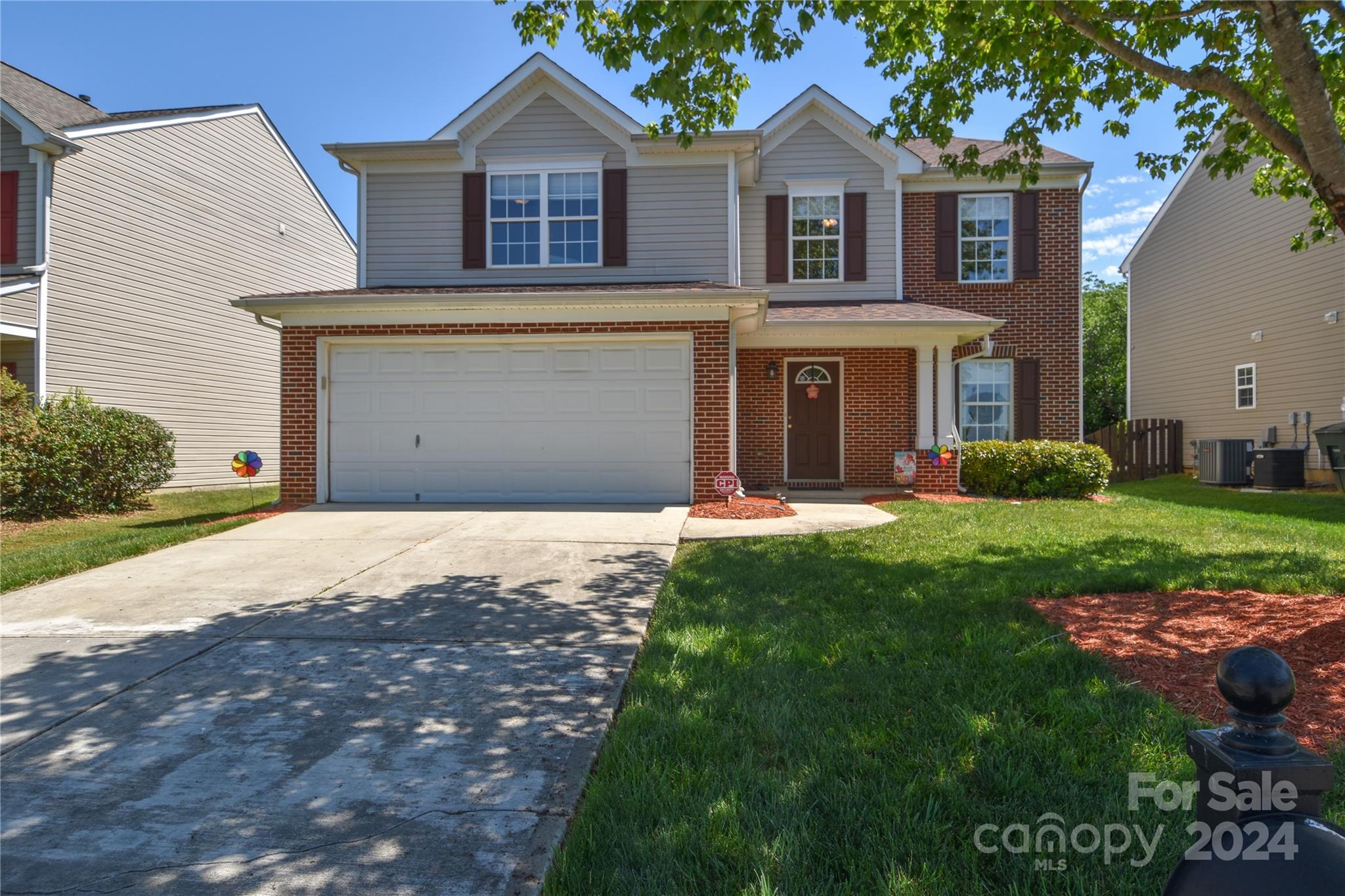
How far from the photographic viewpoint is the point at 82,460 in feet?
38.4

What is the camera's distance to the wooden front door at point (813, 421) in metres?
14.2

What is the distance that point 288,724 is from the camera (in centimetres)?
344

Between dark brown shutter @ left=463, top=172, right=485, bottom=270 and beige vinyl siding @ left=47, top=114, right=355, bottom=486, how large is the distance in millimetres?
7215

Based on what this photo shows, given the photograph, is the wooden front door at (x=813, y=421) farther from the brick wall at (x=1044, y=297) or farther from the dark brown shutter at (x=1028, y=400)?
the dark brown shutter at (x=1028, y=400)

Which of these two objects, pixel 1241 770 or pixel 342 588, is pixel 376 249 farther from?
pixel 1241 770

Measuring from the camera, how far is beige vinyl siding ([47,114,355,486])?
13.6 metres

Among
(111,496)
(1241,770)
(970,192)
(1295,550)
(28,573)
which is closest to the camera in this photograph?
(1241,770)

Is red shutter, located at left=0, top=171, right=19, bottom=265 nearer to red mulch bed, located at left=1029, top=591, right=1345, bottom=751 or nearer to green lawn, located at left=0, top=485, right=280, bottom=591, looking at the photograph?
green lawn, located at left=0, top=485, right=280, bottom=591

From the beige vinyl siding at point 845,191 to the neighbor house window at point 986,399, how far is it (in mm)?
2374

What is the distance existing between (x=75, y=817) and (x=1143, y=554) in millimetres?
7681

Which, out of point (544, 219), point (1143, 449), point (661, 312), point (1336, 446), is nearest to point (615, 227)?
point (544, 219)

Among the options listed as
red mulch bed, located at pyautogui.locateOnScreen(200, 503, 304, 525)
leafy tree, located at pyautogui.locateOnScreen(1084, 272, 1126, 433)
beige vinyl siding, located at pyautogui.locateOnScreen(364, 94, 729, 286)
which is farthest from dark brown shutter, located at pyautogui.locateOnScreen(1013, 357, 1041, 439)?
leafy tree, located at pyautogui.locateOnScreen(1084, 272, 1126, 433)

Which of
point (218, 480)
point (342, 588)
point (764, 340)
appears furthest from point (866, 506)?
point (218, 480)

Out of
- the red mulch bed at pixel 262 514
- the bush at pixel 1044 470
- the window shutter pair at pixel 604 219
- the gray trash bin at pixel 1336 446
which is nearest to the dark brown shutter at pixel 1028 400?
the bush at pixel 1044 470
